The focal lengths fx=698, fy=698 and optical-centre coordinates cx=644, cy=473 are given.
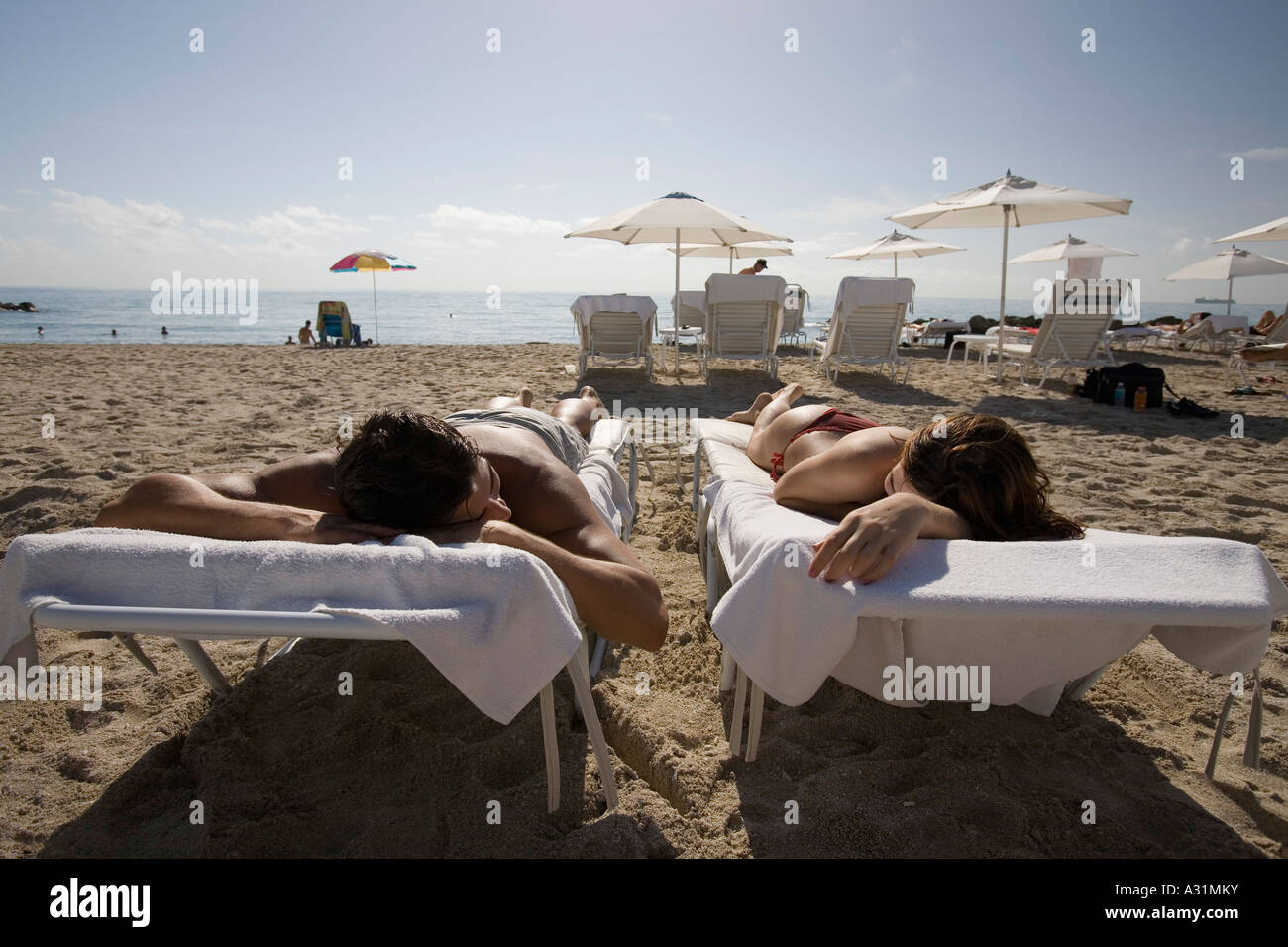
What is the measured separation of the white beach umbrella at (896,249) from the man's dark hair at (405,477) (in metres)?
11.1

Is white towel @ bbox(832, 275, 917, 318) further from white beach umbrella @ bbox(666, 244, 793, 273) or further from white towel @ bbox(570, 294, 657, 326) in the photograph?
white beach umbrella @ bbox(666, 244, 793, 273)

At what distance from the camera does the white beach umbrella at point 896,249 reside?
455 inches

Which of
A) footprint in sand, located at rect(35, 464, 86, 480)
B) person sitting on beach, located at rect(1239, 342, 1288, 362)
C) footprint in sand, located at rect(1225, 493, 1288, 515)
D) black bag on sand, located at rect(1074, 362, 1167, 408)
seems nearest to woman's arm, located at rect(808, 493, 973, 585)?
footprint in sand, located at rect(1225, 493, 1288, 515)

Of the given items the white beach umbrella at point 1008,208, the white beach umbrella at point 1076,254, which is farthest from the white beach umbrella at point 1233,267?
the white beach umbrella at point 1008,208

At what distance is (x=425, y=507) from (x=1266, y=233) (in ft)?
36.1

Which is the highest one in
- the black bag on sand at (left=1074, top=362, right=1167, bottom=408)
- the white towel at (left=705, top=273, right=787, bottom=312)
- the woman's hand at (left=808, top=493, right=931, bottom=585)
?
the white towel at (left=705, top=273, right=787, bottom=312)

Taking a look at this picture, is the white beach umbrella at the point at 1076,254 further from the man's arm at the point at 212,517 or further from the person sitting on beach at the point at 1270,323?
the man's arm at the point at 212,517

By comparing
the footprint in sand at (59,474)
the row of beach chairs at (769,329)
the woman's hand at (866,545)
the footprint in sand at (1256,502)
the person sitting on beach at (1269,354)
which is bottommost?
the footprint in sand at (1256,502)

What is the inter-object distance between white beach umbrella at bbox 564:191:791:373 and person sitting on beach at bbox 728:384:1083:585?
557 cm

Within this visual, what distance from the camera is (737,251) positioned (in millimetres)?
11656

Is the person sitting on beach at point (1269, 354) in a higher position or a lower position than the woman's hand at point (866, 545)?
higher

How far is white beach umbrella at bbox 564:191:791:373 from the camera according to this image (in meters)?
7.38

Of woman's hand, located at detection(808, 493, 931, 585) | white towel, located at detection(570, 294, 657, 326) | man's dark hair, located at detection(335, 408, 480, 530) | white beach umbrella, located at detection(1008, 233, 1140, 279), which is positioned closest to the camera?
woman's hand, located at detection(808, 493, 931, 585)

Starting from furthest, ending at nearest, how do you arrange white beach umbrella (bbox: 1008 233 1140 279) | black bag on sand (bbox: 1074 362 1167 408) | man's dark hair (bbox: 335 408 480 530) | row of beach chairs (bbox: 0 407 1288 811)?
white beach umbrella (bbox: 1008 233 1140 279), black bag on sand (bbox: 1074 362 1167 408), man's dark hair (bbox: 335 408 480 530), row of beach chairs (bbox: 0 407 1288 811)
